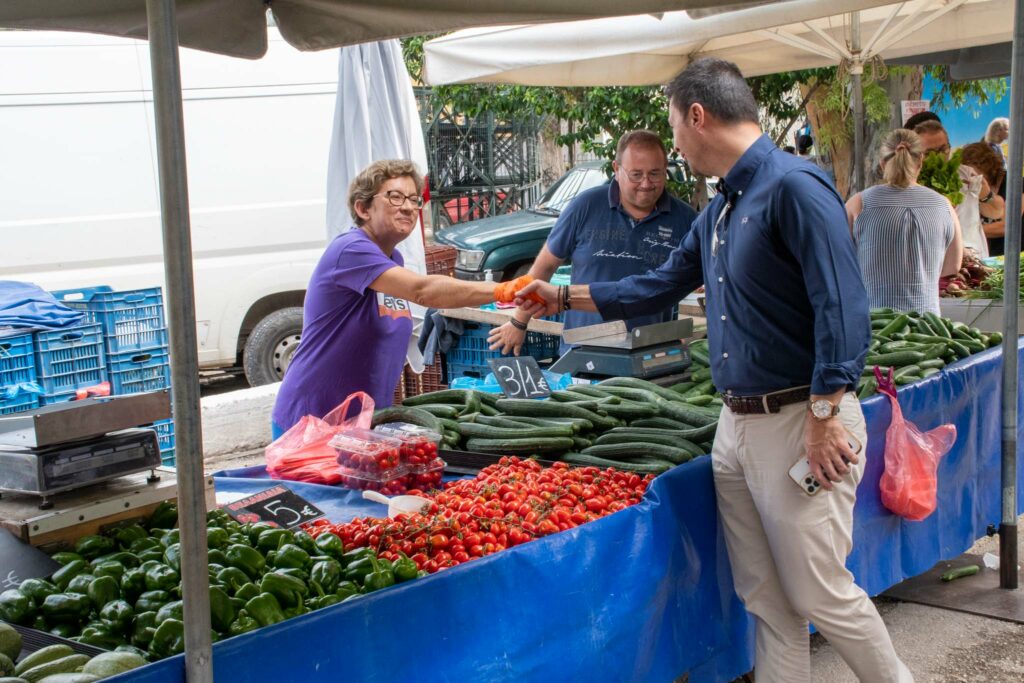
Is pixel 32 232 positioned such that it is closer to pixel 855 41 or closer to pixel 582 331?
pixel 582 331

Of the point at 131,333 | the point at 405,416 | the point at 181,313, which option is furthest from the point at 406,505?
the point at 131,333

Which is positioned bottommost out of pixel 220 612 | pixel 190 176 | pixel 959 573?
pixel 959 573

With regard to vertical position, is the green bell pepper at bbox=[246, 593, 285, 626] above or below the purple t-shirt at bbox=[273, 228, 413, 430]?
below

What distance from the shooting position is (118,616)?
2.32 m

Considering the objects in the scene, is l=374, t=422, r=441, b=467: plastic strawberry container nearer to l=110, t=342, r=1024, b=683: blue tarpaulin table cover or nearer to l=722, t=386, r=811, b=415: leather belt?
l=110, t=342, r=1024, b=683: blue tarpaulin table cover

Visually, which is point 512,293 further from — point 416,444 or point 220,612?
point 220,612

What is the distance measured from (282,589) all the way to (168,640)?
0.93 feet

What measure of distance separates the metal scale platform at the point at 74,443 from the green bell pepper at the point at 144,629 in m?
0.60

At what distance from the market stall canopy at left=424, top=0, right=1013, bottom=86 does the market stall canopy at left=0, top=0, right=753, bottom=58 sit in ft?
6.23

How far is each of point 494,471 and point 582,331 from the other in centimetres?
117

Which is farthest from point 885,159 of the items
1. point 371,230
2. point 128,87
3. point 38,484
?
point 128,87

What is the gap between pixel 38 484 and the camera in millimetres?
2680

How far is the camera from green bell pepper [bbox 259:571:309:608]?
239 centimetres

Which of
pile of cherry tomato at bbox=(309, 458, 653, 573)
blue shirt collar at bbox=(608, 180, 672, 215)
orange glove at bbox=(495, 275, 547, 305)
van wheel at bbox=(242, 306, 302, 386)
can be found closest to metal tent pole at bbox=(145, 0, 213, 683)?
pile of cherry tomato at bbox=(309, 458, 653, 573)
